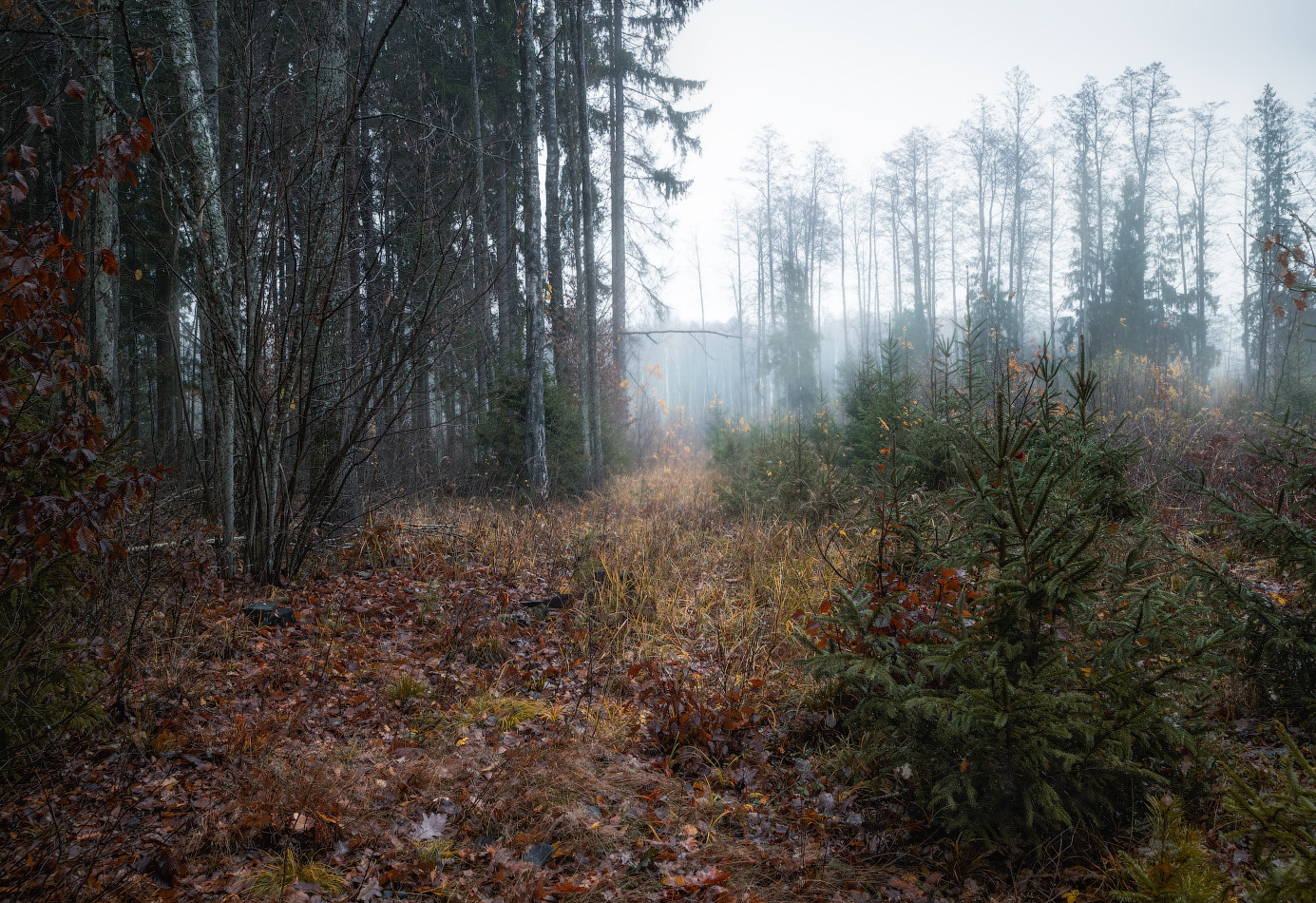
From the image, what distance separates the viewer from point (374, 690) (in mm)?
4074

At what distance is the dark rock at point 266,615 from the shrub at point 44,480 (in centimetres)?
177

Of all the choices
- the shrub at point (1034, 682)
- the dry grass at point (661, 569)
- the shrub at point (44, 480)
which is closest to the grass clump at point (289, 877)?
the shrub at point (44, 480)

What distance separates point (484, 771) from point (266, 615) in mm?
2738

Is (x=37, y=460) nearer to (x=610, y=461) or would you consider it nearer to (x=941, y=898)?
(x=941, y=898)

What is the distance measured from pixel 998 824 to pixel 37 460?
14.2ft

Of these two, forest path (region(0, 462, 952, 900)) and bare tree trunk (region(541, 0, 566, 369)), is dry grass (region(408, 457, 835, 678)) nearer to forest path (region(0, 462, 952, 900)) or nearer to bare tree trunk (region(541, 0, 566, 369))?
forest path (region(0, 462, 952, 900))

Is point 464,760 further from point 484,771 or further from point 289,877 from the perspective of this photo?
point 289,877

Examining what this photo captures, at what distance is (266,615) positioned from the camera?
4805 millimetres

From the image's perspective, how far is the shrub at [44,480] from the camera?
2.45m

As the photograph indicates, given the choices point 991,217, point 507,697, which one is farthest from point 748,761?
point 991,217

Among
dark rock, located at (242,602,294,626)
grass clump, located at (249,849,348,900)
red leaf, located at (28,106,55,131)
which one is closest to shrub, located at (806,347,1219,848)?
grass clump, located at (249,849,348,900)

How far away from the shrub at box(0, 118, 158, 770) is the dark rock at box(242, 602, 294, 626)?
1.77m

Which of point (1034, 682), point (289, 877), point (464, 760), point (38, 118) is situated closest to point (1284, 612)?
point (1034, 682)

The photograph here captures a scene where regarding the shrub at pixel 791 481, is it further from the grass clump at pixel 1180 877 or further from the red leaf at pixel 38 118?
the red leaf at pixel 38 118
